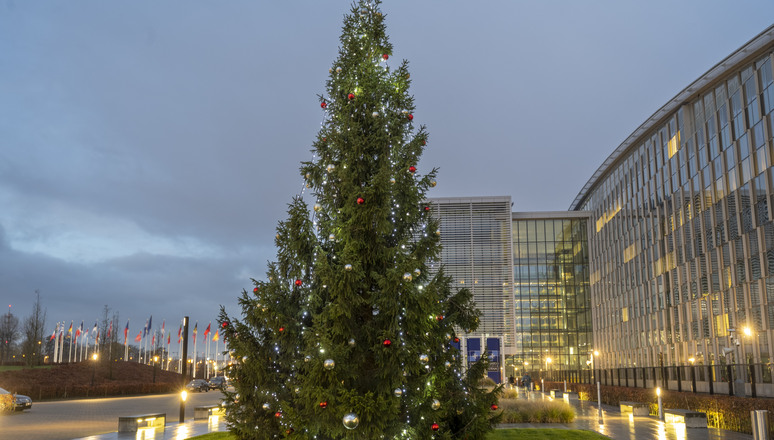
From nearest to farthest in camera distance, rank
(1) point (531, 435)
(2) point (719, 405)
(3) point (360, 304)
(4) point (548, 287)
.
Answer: (3) point (360, 304)
(1) point (531, 435)
(2) point (719, 405)
(4) point (548, 287)

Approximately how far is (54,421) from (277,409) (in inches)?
754

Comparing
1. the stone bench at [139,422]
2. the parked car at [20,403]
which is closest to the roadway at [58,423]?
the parked car at [20,403]

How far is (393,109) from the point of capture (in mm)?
11602

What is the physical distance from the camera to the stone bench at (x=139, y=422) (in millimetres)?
19344

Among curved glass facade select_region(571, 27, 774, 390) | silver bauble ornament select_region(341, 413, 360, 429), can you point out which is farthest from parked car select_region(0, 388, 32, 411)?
curved glass facade select_region(571, 27, 774, 390)

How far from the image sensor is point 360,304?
392 inches

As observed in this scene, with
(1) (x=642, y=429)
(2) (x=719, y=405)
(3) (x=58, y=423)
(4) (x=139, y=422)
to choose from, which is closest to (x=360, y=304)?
(4) (x=139, y=422)

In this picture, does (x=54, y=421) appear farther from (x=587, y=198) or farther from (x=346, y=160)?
(x=587, y=198)

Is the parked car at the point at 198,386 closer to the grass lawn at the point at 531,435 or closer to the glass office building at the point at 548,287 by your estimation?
the glass office building at the point at 548,287

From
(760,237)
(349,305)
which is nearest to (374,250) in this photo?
(349,305)

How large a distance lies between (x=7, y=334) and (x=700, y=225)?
3335 inches

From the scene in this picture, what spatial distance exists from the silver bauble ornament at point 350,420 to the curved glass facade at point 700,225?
24457 mm

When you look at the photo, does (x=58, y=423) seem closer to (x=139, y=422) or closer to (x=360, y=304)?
(x=139, y=422)

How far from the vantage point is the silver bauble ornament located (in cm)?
867
